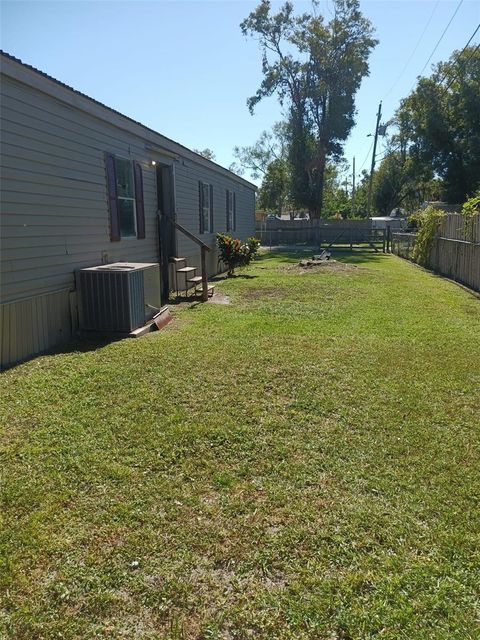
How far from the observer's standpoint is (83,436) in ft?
10.3

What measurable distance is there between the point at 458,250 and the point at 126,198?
25.6ft

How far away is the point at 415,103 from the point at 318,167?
6.40m

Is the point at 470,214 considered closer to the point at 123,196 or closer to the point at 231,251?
the point at 231,251

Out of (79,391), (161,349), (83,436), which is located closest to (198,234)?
(161,349)

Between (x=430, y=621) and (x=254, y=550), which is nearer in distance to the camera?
(x=430, y=621)

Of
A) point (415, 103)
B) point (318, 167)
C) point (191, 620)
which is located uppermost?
point (415, 103)

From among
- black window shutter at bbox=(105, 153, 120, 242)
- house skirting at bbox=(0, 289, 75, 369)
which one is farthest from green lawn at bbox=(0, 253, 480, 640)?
black window shutter at bbox=(105, 153, 120, 242)

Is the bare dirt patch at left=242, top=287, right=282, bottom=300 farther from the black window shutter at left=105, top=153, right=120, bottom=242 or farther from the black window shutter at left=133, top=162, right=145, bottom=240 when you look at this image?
the black window shutter at left=105, top=153, right=120, bottom=242

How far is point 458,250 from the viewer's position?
35.2 feet

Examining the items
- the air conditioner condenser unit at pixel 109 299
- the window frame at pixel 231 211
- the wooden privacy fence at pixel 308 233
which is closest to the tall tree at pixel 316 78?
the wooden privacy fence at pixel 308 233

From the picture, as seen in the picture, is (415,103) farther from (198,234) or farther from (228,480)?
(228,480)

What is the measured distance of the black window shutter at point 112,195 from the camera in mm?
6617

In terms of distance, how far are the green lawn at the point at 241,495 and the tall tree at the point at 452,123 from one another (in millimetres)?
22074

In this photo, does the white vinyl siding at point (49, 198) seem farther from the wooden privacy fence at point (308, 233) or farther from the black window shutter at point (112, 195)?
the wooden privacy fence at point (308, 233)
